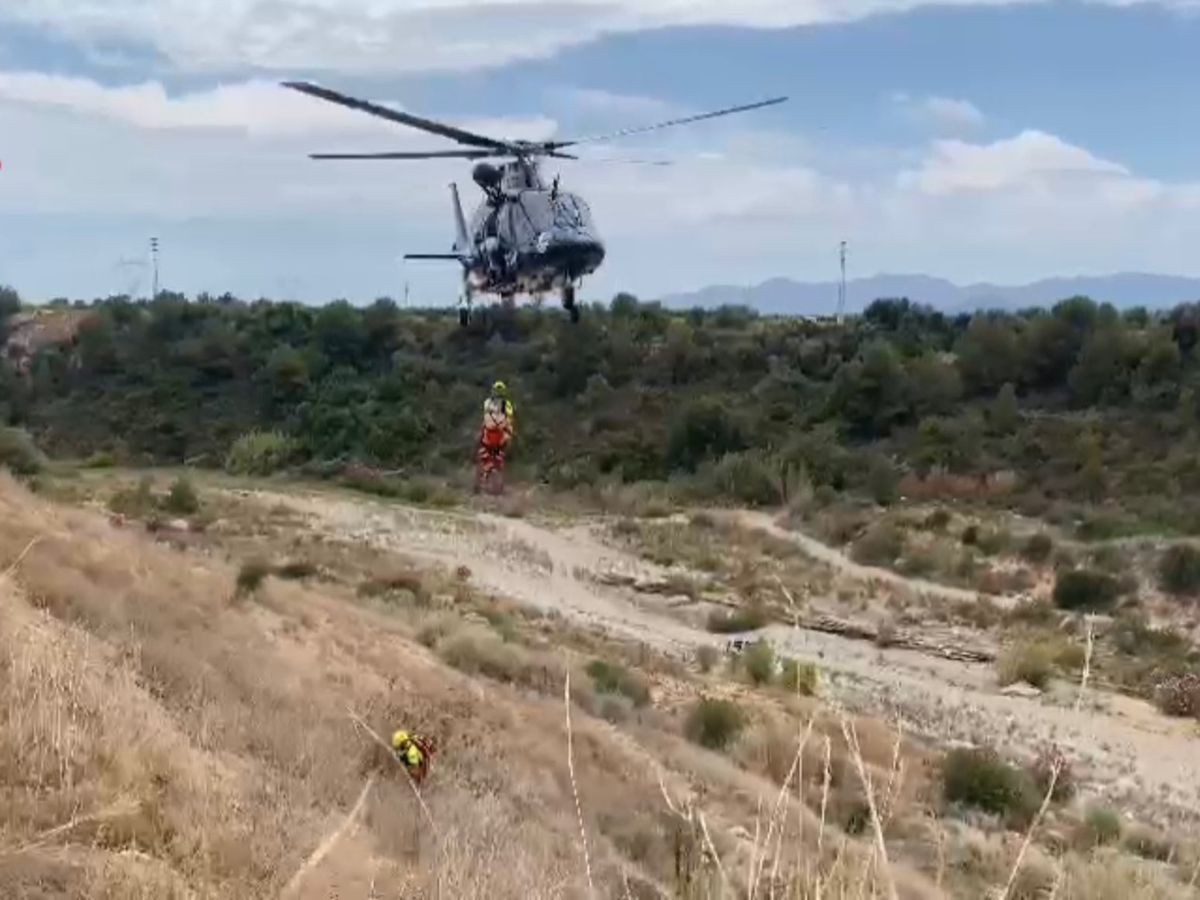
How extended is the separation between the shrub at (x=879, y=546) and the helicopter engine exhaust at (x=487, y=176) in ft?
49.2

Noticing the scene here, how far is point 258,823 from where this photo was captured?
593 centimetres

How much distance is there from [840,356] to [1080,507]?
19.8 meters

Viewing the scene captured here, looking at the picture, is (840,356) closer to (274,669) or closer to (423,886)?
(274,669)

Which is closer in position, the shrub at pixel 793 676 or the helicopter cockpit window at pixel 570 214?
the shrub at pixel 793 676

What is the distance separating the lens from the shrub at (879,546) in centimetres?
3419

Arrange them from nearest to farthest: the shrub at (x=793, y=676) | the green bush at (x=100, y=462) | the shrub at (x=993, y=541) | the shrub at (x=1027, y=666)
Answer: the shrub at (x=793, y=676)
the shrub at (x=1027, y=666)
the shrub at (x=993, y=541)
the green bush at (x=100, y=462)

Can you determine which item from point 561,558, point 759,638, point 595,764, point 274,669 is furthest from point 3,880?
point 561,558

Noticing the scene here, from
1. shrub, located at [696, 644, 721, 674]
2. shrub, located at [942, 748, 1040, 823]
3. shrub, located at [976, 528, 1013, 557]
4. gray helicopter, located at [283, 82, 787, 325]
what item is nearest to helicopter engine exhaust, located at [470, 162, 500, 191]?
gray helicopter, located at [283, 82, 787, 325]

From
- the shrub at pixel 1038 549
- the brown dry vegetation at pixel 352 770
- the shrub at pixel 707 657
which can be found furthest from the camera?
the shrub at pixel 1038 549

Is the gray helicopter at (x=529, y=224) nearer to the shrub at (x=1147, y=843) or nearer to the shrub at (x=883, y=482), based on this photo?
the shrub at (x=883, y=482)

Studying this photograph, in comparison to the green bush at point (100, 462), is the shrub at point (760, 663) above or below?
above

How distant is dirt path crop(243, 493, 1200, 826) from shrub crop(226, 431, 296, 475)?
12849 millimetres

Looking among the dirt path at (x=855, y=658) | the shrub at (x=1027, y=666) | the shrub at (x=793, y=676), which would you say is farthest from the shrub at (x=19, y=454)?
the shrub at (x=1027, y=666)

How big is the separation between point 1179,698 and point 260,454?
3558cm
